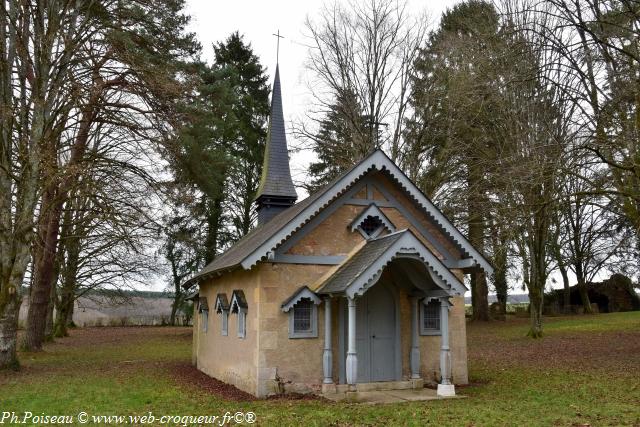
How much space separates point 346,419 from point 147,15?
14.1 m

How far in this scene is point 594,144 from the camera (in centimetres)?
1169

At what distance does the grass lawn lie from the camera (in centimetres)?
999

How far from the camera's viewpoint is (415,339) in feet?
45.5

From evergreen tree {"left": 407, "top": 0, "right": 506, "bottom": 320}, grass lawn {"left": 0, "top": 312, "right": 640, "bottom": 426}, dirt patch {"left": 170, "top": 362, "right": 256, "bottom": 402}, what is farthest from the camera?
evergreen tree {"left": 407, "top": 0, "right": 506, "bottom": 320}

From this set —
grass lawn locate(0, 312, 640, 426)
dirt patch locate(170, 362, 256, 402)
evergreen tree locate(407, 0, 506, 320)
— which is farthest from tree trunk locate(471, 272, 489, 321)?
dirt patch locate(170, 362, 256, 402)

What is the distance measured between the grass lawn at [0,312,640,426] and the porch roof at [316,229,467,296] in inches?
95.2

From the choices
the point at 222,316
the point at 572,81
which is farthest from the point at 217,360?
the point at 572,81

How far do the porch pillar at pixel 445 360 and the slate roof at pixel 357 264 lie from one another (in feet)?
6.53

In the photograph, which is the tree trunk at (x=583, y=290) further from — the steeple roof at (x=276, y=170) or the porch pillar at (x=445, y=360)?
the porch pillar at (x=445, y=360)

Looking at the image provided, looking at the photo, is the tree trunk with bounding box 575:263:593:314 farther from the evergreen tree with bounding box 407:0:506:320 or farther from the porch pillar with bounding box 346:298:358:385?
the porch pillar with bounding box 346:298:358:385

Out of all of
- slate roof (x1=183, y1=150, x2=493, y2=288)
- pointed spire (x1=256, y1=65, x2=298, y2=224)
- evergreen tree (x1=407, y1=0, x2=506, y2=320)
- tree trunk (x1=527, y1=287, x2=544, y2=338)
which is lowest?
tree trunk (x1=527, y1=287, x2=544, y2=338)

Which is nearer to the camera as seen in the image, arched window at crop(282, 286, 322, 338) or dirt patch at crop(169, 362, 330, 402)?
dirt patch at crop(169, 362, 330, 402)

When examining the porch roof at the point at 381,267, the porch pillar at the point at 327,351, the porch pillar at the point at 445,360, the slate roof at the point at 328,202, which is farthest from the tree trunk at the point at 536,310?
the porch pillar at the point at 327,351

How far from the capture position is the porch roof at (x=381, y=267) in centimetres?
1199
